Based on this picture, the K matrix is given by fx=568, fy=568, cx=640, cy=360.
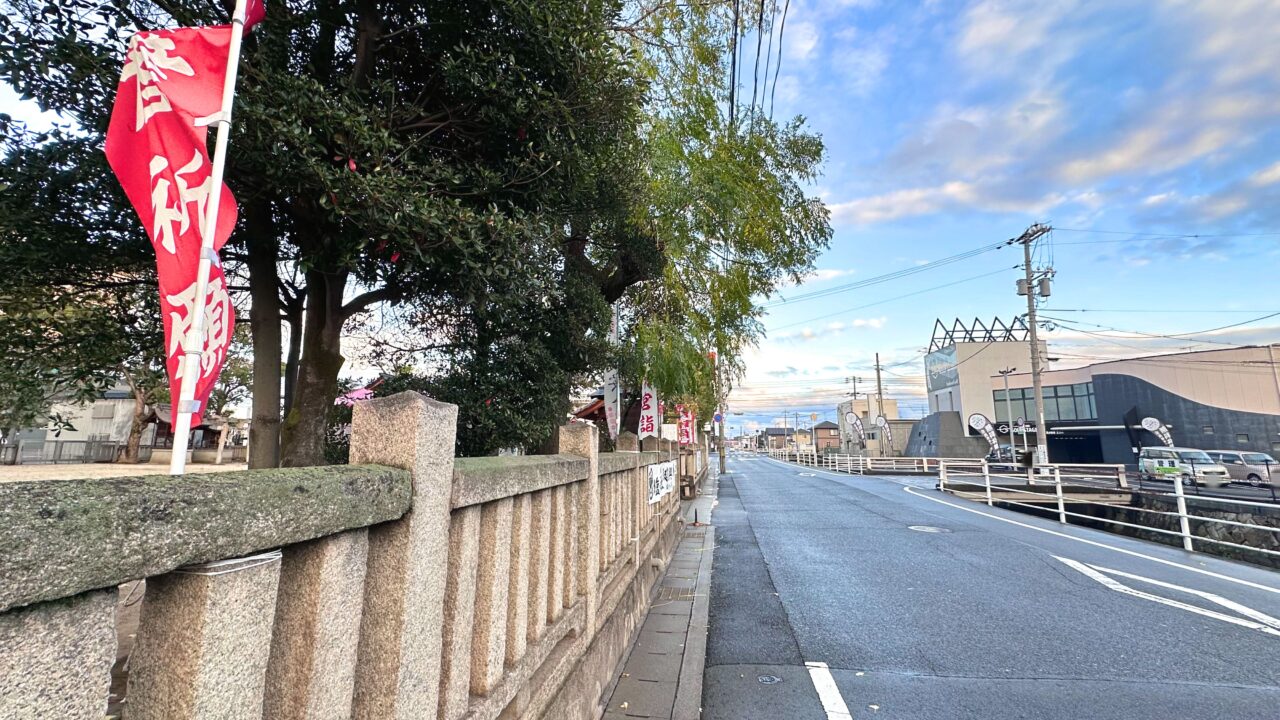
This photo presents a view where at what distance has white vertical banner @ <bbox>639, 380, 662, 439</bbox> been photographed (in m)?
8.39

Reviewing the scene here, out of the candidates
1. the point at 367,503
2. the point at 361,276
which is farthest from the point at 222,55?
the point at 367,503

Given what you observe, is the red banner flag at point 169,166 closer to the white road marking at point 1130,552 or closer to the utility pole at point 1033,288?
the white road marking at point 1130,552

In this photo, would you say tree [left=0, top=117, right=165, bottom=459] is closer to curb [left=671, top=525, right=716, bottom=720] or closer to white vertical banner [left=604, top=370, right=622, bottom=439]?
white vertical banner [left=604, top=370, right=622, bottom=439]

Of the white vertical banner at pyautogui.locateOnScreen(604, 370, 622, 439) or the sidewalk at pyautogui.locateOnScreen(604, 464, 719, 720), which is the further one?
the white vertical banner at pyautogui.locateOnScreen(604, 370, 622, 439)

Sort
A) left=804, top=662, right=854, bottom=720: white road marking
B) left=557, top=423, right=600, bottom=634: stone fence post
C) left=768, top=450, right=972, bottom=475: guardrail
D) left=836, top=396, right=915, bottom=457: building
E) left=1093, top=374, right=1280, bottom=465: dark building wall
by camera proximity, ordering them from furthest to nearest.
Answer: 1. left=836, top=396, right=915, bottom=457: building
2. left=768, top=450, right=972, bottom=475: guardrail
3. left=1093, top=374, right=1280, bottom=465: dark building wall
4. left=804, top=662, right=854, bottom=720: white road marking
5. left=557, top=423, right=600, bottom=634: stone fence post

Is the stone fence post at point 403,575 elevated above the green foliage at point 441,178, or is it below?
below

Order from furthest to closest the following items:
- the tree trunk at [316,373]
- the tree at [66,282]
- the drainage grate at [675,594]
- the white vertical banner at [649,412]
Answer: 1. the white vertical banner at [649,412]
2. the drainage grate at [675,594]
3. the tree trunk at [316,373]
4. the tree at [66,282]

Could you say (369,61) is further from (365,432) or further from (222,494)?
(222,494)

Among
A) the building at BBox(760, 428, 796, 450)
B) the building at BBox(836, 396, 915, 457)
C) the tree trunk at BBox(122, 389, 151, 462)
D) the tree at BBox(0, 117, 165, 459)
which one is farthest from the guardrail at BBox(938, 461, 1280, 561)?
the building at BBox(760, 428, 796, 450)

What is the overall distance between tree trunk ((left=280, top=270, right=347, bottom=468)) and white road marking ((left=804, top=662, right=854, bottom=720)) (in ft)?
15.6

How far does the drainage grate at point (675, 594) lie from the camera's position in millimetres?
6250

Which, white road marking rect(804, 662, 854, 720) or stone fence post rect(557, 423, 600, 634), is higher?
stone fence post rect(557, 423, 600, 634)

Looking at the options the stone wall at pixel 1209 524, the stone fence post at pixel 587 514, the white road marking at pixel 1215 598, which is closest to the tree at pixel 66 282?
the stone fence post at pixel 587 514

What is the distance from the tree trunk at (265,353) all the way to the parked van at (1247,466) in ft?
101
